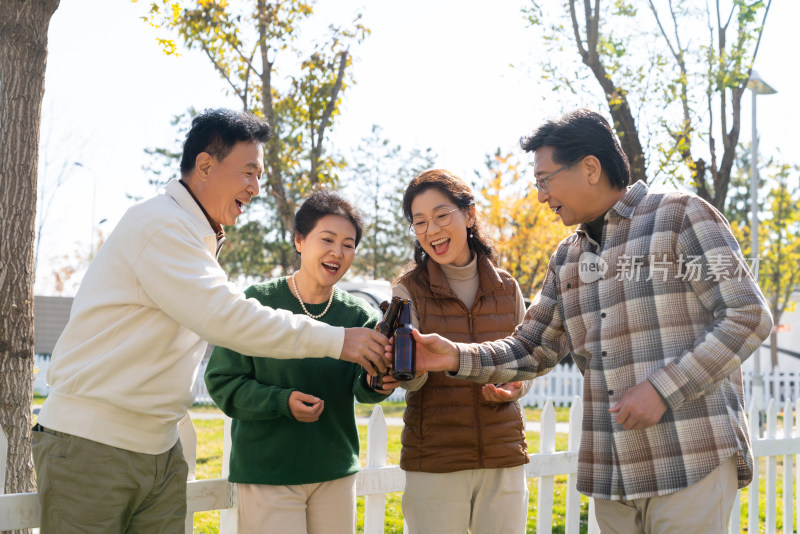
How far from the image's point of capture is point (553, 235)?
682 inches

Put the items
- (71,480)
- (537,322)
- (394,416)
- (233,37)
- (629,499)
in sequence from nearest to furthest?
(71,480) < (629,499) < (537,322) < (233,37) < (394,416)

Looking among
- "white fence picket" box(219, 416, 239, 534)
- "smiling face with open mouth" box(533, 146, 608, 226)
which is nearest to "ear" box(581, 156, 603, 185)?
"smiling face with open mouth" box(533, 146, 608, 226)

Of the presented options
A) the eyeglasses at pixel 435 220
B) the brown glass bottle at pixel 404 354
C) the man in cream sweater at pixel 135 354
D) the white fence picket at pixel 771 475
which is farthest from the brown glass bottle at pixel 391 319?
the white fence picket at pixel 771 475

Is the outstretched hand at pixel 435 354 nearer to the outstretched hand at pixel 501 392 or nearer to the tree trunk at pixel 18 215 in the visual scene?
the outstretched hand at pixel 501 392

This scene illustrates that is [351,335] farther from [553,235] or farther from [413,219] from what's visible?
[553,235]

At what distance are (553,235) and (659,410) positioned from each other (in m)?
15.1

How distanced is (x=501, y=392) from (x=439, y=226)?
2.69 ft

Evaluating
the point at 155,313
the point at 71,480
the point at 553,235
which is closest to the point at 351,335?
the point at 155,313

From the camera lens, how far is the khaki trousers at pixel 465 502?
127 inches

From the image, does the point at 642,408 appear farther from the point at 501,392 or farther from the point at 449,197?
the point at 449,197

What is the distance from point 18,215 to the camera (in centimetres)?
382

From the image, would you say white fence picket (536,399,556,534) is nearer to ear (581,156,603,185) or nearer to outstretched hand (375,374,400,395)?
outstretched hand (375,374,400,395)

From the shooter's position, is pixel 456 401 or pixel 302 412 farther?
pixel 456 401

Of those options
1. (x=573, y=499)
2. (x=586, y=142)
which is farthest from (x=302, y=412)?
(x=573, y=499)
